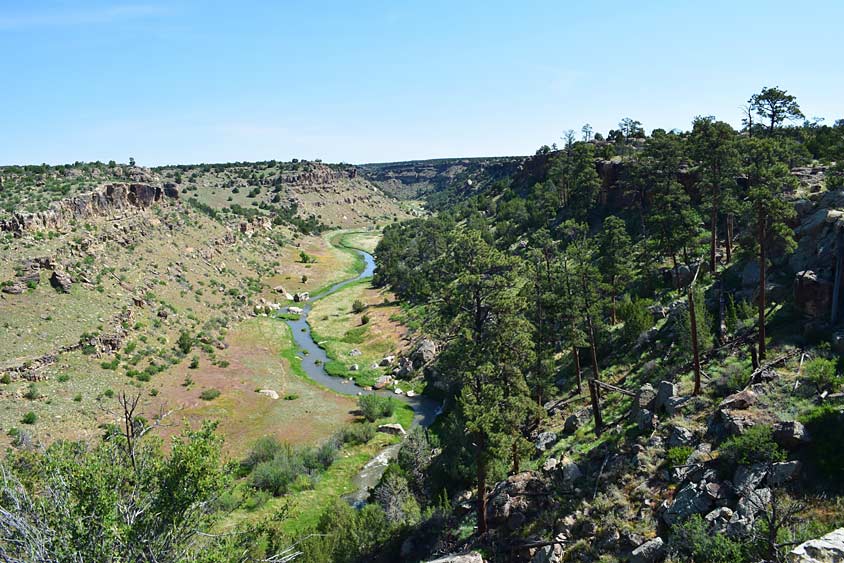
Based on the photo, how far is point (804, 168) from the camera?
5238 centimetres

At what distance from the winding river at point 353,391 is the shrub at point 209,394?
41.2ft

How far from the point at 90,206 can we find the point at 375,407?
57.4 meters

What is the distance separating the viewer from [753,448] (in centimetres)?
1862

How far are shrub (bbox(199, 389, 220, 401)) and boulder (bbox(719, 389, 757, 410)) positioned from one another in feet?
158

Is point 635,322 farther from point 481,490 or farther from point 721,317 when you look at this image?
point 481,490

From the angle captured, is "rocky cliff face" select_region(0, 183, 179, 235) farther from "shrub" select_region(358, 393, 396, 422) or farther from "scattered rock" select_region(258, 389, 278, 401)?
"shrub" select_region(358, 393, 396, 422)

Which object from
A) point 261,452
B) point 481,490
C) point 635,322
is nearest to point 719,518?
point 481,490

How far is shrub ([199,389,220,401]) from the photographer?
52.4 meters

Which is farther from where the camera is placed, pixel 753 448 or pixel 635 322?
pixel 635 322

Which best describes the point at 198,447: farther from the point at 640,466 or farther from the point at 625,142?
the point at 625,142

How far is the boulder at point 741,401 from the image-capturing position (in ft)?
73.2

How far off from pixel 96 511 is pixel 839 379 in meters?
29.5

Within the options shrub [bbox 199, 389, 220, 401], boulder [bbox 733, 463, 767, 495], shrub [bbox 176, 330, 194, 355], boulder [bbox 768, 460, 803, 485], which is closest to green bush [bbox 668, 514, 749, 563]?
boulder [bbox 733, 463, 767, 495]

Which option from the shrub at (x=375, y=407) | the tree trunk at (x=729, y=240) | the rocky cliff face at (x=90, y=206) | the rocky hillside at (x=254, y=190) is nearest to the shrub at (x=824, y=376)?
the tree trunk at (x=729, y=240)
